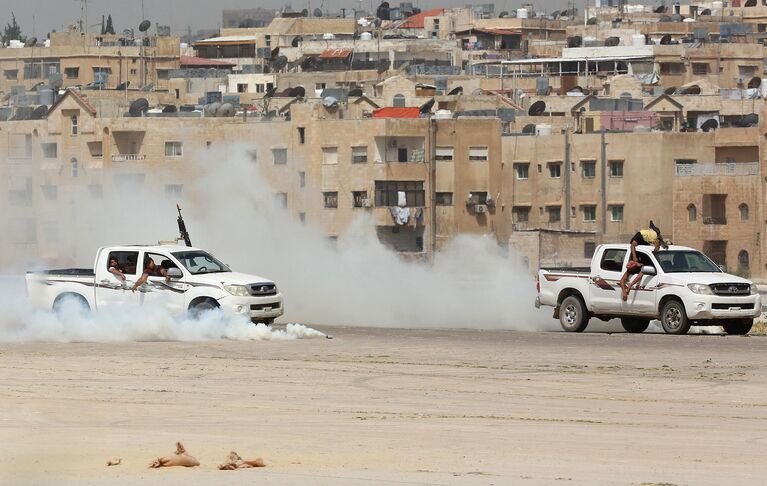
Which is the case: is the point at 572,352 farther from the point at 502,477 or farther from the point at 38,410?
the point at 502,477

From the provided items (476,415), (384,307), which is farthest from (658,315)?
(476,415)

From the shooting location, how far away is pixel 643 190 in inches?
3713

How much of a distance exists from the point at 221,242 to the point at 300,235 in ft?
7.24

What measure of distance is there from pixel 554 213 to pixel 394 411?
75.4m

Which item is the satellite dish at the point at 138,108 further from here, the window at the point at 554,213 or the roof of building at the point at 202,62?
the roof of building at the point at 202,62

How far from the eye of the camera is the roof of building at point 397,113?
9769 centimetres

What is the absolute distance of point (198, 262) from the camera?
36.6 m

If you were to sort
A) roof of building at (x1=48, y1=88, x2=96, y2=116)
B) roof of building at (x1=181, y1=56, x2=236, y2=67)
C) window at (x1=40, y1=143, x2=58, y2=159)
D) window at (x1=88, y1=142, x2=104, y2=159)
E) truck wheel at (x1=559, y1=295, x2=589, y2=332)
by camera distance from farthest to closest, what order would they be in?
1. roof of building at (x1=181, y1=56, x2=236, y2=67)
2. roof of building at (x1=48, y1=88, x2=96, y2=116)
3. window at (x1=40, y1=143, x2=58, y2=159)
4. window at (x1=88, y1=142, x2=104, y2=159)
5. truck wheel at (x1=559, y1=295, x2=589, y2=332)

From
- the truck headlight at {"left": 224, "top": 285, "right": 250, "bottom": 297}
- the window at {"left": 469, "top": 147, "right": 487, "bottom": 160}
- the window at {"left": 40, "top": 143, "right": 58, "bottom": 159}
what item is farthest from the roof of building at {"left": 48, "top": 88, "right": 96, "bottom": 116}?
the truck headlight at {"left": 224, "top": 285, "right": 250, "bottom": 297}

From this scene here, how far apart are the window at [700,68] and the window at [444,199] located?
179 ft

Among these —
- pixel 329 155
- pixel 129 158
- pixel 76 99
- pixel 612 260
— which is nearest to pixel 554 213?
pixel 329 155

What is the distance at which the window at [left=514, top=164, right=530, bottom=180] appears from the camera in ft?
320

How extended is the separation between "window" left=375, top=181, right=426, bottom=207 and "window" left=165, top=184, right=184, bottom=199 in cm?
3194

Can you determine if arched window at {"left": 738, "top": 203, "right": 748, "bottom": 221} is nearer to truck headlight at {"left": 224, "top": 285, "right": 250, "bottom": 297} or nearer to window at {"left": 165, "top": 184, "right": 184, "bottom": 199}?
window at {"left": 165, "top": 184, "right": 184, "bottom": 199}
